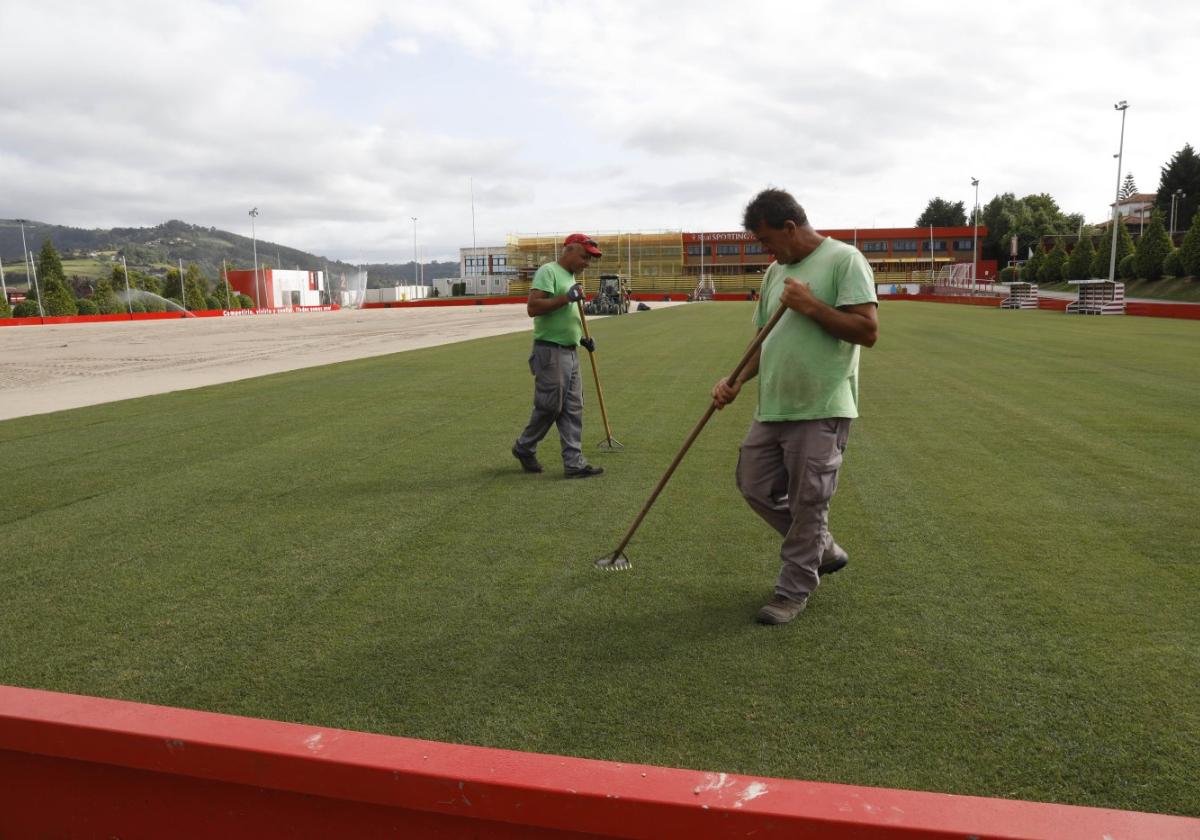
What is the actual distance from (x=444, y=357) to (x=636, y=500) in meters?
13.4

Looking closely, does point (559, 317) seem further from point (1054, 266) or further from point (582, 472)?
point (1054, 266)

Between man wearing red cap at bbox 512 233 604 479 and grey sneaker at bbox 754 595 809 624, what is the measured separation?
10.0 ft

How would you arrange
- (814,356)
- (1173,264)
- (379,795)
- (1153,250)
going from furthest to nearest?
(1153,250) < (1173,264) < (814,356) < (379,795)

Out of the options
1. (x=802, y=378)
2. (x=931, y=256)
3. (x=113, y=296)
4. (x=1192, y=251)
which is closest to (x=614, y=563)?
(x=802, y=378)

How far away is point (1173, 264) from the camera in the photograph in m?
48.5

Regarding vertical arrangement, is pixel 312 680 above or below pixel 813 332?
below

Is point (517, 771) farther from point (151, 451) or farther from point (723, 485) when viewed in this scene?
point (151, 451)

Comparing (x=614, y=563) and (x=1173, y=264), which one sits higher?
(x=1173, y=264)

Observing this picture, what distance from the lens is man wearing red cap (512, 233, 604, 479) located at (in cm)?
630

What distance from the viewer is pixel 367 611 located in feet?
13.2

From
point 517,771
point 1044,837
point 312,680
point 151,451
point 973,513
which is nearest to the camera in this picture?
point 1044,837

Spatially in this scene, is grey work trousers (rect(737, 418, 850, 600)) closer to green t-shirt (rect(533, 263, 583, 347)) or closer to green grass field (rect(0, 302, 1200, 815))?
green grass field (rect(0, 302, 1200, 815))

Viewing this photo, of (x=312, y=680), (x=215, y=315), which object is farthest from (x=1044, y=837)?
(x=215, y=315)

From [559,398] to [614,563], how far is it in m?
2.20
